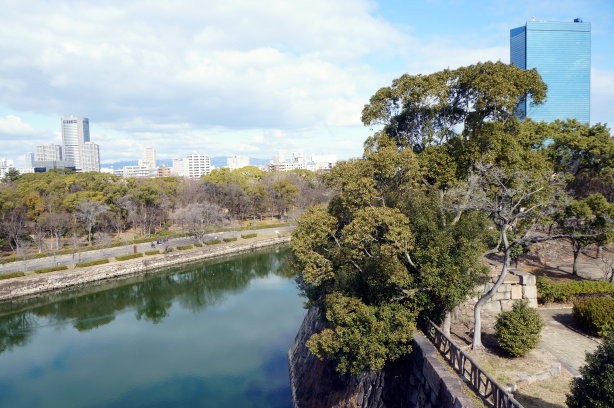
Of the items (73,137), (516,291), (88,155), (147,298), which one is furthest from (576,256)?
(73,137)

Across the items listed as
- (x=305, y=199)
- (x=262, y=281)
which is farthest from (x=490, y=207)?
(x=305, y=199)

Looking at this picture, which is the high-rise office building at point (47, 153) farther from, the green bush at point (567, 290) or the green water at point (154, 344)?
the green bush at point (567, 290)

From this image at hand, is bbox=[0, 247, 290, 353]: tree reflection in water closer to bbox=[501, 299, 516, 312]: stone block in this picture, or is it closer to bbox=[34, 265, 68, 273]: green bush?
bbox=[34, 265, 68, 273]: green bush

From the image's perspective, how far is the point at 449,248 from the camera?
26.3 ft

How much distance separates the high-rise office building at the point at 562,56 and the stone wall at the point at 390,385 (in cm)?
6474

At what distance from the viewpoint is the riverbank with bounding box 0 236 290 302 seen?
24172mm

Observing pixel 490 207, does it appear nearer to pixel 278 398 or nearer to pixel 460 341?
pixel 460 341

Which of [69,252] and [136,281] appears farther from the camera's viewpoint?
[69,252]

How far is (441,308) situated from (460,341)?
43.0 inches

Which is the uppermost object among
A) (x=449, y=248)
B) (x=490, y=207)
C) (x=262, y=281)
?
(x=490, y=207)

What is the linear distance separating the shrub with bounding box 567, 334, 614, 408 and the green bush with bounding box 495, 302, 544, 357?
2747 millimetres

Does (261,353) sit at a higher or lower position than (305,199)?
lower

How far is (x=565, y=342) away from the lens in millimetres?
9648

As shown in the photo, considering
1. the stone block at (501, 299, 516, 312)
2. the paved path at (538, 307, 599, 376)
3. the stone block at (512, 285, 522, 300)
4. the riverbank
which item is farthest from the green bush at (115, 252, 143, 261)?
the paved path at (538, 307, 599, 376)
